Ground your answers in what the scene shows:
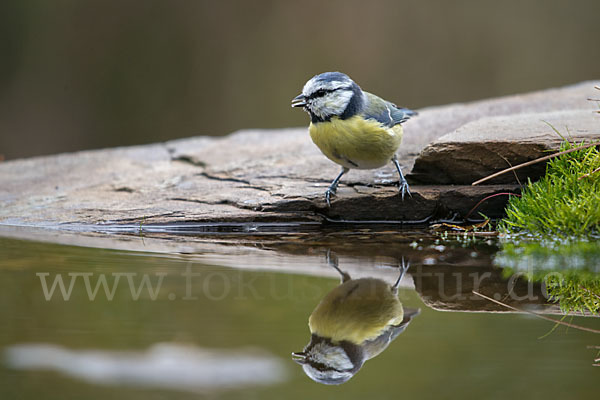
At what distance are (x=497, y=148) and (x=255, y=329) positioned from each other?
2431mm

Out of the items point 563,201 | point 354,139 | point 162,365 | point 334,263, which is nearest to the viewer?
point 162,365

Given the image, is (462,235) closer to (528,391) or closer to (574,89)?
(528,391)

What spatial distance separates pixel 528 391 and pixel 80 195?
150 inches

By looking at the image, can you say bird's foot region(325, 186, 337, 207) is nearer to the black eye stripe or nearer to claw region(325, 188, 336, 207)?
claw region(325, 188, 336, 207)

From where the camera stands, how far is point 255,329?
2051mm

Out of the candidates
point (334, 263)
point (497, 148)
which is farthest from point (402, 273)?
point (497, 148)

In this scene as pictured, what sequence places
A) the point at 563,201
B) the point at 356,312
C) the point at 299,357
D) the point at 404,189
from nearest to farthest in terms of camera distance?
the point at 299,357
the point at 356,312
the point at 563,201
the point at 404,189

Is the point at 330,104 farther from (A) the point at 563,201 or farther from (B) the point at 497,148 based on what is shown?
(A) the point at 563,201

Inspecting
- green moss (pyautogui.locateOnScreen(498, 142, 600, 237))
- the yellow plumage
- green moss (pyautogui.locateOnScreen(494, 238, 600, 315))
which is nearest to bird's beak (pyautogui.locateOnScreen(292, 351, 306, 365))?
the yellow plumage

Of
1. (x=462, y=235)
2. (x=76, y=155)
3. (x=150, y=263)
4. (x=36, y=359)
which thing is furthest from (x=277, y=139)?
(x=36, y=359)

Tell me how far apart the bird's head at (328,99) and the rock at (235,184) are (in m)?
0.60

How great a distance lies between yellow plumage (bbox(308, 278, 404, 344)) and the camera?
2059mm

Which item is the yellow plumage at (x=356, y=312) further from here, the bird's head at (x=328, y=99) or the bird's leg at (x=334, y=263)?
the bird's head at (x=328, y=99)

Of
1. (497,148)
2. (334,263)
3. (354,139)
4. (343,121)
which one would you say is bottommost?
(334,263)
